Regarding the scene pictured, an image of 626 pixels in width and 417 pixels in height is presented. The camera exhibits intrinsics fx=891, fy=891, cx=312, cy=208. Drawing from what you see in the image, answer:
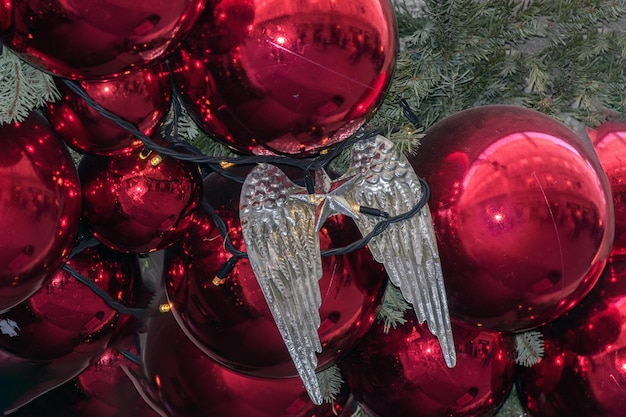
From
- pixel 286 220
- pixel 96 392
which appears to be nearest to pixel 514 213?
pixel 286 220

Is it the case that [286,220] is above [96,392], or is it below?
above

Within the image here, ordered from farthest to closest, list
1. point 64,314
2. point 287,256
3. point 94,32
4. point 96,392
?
1. point 96,392
2. point 64,314
3. point 287,256
4. point 94,32

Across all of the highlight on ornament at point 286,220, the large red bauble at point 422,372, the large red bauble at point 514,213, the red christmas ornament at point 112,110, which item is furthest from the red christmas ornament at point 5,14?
the large red bauble at point 422,372

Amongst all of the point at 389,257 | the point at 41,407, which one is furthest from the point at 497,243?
the point at 41,407

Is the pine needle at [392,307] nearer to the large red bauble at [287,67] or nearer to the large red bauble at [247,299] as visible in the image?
the large red bauble at [247,299]

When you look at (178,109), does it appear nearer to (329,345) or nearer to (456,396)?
(329,345)

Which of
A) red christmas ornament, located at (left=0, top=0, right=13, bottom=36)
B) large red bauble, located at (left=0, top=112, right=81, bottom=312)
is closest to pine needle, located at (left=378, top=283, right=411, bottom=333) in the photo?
large red bauble, located at (left=0, top=112, right=81, bottom=312)

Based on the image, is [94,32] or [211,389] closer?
[94,32]

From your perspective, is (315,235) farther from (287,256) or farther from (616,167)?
(616,167)
